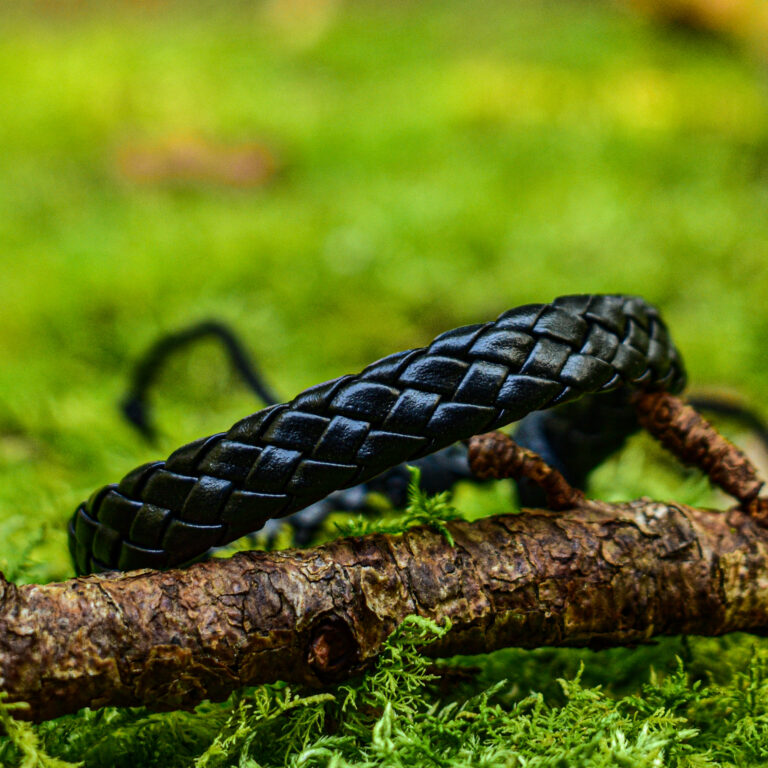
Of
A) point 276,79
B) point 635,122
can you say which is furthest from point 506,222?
point 276,79

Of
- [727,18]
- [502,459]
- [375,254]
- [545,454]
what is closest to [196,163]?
[375,254]

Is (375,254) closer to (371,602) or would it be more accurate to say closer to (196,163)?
(196,163)

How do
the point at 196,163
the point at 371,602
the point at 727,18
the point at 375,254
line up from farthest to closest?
the point at 727,18 → the point at 196,163 → the point at 375,254 → the point at 371,602

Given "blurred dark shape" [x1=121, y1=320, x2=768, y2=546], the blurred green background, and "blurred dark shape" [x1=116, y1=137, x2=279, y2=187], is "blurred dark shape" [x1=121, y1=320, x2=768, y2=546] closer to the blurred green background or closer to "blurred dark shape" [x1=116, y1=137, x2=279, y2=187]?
the blurred green background

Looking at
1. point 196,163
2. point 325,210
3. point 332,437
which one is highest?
point 196,163

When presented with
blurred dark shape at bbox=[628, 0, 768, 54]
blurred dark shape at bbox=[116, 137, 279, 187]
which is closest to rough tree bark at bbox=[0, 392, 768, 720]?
blurred dark shape at bbox=[116, 137, 279, 187]

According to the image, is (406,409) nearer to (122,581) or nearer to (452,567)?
(452,567)

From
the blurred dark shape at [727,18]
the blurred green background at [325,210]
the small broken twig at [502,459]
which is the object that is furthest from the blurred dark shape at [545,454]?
the blurred dark shape at [727,18]
